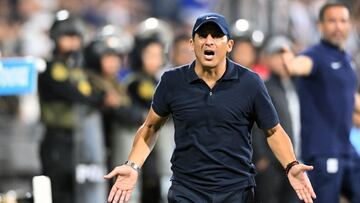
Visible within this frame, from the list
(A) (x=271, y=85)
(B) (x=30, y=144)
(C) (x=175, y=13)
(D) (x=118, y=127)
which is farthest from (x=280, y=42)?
(C) (x=175, y=13)

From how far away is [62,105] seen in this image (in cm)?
1295

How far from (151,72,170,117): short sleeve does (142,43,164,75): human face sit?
5.26 m

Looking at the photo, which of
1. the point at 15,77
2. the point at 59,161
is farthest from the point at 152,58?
the point at 15,77

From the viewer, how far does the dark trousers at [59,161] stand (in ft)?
41.9

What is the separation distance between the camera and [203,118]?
314 inches

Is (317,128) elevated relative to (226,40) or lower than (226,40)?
lower

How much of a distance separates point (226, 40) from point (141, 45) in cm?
584

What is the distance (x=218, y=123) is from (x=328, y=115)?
105 inches

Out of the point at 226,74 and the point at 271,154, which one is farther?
the point at 271,154

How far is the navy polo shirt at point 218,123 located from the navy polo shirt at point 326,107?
8.02 feet

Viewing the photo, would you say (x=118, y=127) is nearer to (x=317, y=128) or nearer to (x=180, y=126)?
(x=317, y=128)

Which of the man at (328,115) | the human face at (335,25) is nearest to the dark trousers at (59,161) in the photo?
the man at (328,115)

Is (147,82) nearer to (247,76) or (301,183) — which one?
(247,76)

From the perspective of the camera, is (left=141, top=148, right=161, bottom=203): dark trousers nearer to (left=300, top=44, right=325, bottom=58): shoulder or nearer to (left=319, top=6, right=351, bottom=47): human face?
(left=300, top=44, right=325, bottom=58): shoulder
